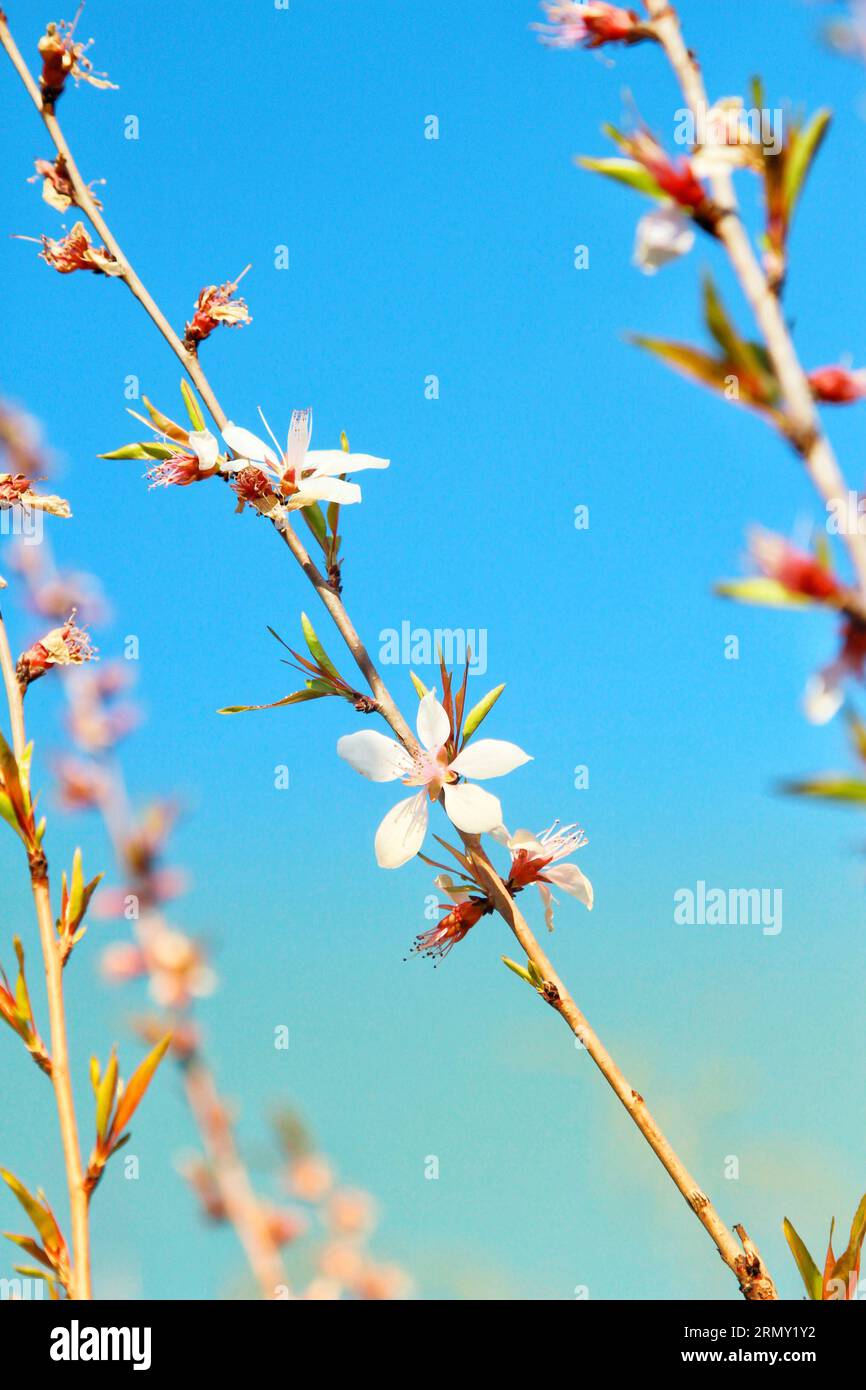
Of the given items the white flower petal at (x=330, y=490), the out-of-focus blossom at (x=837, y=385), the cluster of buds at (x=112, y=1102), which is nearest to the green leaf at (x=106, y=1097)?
the cluster of buds at (x=112, y=1102)

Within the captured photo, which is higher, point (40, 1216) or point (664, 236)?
point (664, 236)

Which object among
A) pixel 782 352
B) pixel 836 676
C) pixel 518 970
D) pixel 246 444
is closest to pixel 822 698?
pixel 836 676

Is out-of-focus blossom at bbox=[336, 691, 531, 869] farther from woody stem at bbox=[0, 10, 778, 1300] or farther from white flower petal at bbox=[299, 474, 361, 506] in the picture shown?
white flower petal at bbox=[299, 474, 361, 506]

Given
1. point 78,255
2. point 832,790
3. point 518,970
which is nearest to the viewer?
point 832,790

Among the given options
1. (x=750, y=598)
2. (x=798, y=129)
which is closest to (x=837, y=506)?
(x=750, y=598)

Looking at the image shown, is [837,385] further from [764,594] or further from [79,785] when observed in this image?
[79,785]

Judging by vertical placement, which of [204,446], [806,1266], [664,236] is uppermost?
[204,446]

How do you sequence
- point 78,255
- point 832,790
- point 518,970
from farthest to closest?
point 78,255 → point 518,970 → point 832,790

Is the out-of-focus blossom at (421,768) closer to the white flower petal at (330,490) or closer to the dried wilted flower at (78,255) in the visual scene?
the white flower petal at (330,490)
